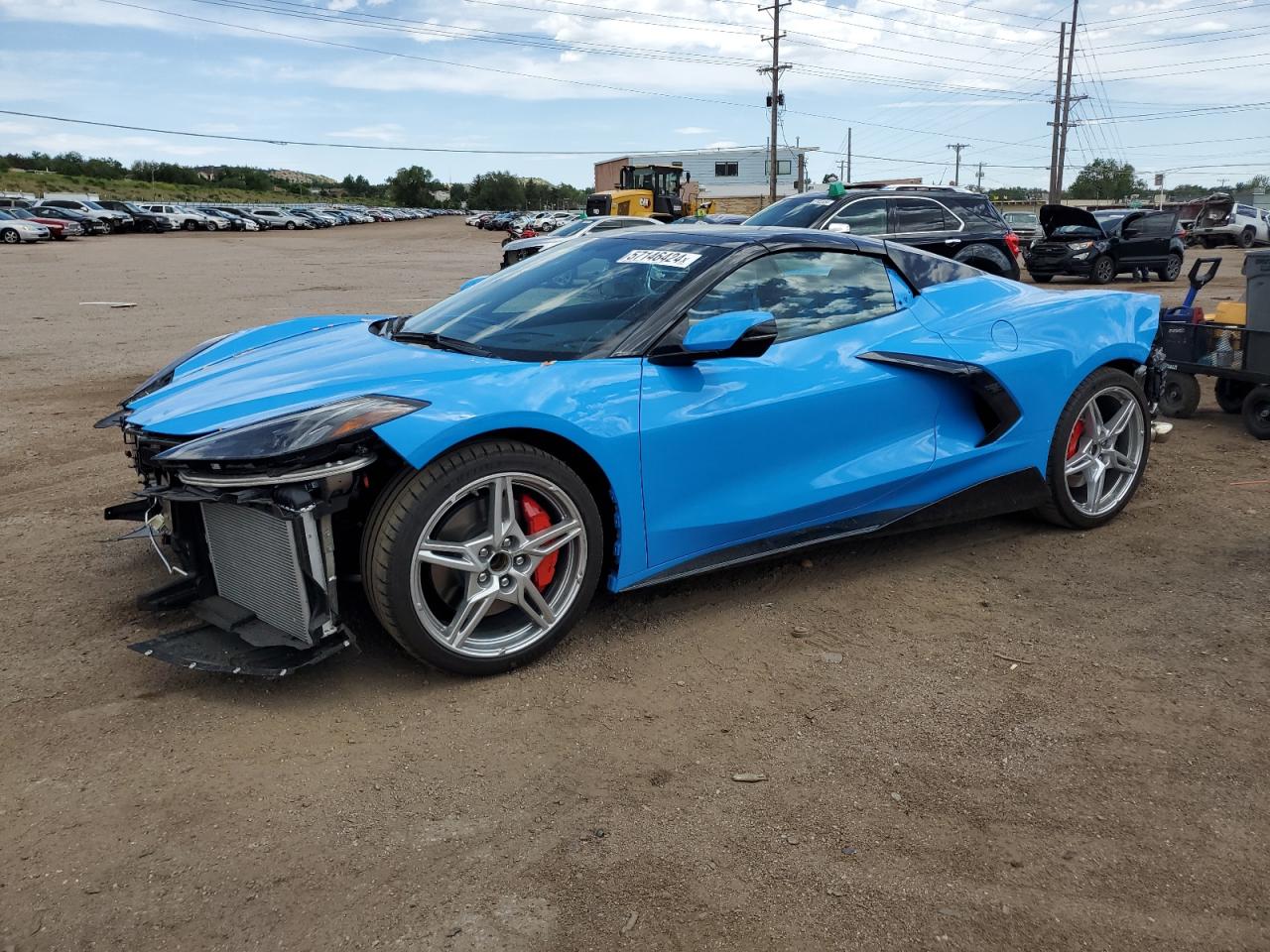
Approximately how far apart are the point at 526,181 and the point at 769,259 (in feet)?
460

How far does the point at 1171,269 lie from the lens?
2084 cm

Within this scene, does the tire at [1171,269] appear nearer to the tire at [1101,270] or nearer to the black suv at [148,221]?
the tire at [1101,270]

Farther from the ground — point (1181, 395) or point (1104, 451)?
point (1104, 451)

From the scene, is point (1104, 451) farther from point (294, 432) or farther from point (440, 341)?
point (294, 432)

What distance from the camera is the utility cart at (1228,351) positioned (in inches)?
259

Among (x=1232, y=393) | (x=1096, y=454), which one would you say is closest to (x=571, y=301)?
(x=1096, y=454)

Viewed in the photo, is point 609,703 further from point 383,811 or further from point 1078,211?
point 1078,211

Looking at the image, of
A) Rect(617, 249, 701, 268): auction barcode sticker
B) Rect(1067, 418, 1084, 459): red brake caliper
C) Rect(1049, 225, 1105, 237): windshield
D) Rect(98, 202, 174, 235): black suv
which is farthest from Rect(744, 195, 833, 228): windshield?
Rect(98, 202, 174, 235): black suv

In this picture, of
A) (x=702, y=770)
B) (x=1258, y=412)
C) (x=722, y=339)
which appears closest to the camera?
(x=702, y=770)

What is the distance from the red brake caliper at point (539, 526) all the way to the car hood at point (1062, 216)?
51.9 feet

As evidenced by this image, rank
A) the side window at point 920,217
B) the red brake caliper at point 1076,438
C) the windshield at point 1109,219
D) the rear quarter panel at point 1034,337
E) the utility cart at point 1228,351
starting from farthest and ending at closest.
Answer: the windshield at point 1109,219
the side window at point 920,217
the utility cart at point 1228,351
the red brake caliper at point 1076,438
the rear quarter panel at point 1034,337

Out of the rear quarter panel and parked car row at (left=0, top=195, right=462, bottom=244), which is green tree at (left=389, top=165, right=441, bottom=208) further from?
the rear quarter panel

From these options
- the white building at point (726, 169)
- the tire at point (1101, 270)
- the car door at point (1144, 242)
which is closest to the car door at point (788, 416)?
the tire at point (1101, 270)

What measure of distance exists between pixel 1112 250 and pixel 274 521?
21177 mm
